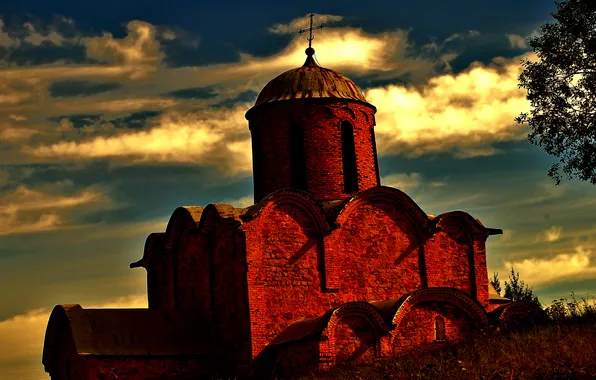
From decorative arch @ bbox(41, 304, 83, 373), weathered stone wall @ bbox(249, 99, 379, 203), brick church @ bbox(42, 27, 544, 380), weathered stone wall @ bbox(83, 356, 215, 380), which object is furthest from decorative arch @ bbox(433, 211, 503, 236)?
decorative arch @ bbox(41, 304, 83, 373)

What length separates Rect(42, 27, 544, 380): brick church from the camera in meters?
19.9

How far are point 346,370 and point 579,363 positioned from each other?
14.7ft

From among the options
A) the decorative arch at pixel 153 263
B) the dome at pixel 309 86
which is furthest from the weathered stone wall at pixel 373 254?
the decorative arch at pixel 153 263

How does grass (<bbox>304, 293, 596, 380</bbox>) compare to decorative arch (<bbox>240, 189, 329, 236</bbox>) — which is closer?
grass (<bbox>304, 293, 596, 380</bbox>)

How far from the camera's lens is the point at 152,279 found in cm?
2458

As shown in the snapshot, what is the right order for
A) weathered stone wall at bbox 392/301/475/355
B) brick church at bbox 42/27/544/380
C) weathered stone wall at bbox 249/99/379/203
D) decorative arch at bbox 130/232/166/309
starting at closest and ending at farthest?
1. weathered stone wall at bbox 392/301/475/355
2. brick church at bbox 42/27/544/380
3. weathered stone wall at bbox 249/99/379/203
4. decorative arch at bbox 130/232/166/309

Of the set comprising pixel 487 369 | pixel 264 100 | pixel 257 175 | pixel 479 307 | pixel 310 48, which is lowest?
pixel 487 369

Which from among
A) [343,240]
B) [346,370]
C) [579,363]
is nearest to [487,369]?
[579,363]

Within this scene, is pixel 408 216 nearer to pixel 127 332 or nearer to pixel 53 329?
pixel 127 332

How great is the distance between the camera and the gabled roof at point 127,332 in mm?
21031

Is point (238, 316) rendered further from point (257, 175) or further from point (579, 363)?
point (579, 363)

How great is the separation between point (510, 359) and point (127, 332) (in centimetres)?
900

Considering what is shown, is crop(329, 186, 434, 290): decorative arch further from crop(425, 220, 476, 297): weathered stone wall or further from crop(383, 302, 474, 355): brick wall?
crop(383, 302, 474, 355): brick wall

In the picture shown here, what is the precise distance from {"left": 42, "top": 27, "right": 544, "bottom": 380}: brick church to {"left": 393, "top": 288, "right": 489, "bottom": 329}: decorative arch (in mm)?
27
